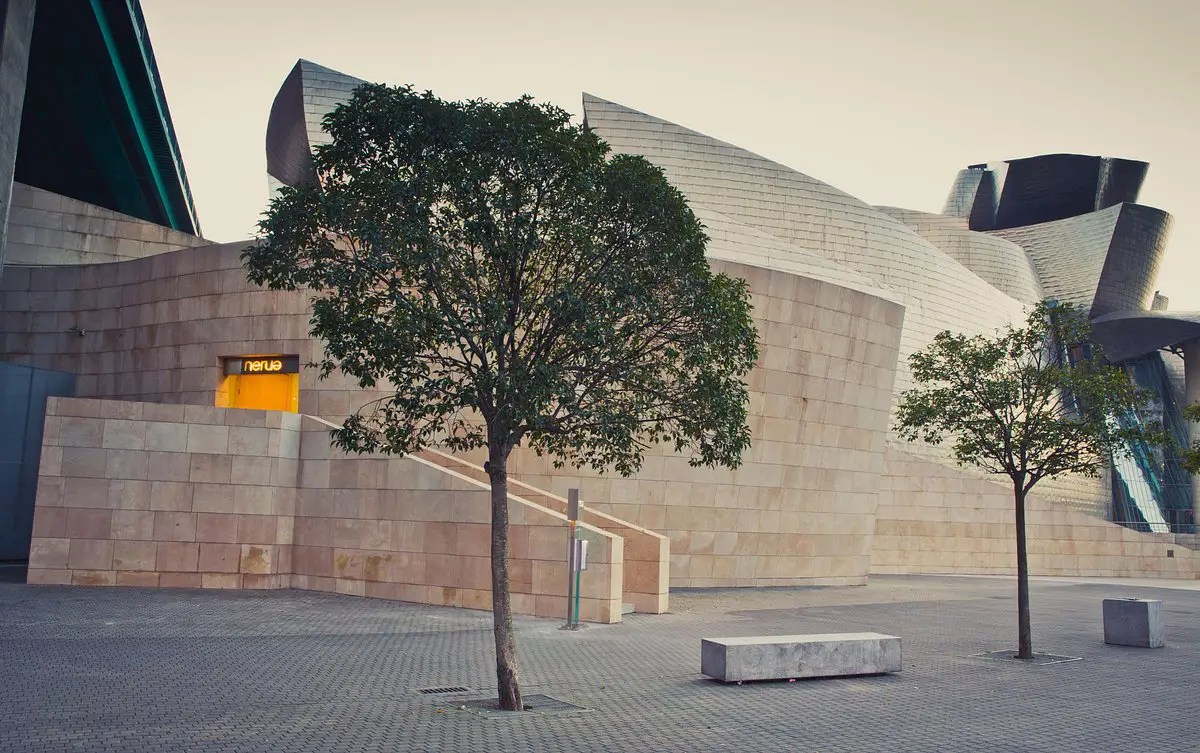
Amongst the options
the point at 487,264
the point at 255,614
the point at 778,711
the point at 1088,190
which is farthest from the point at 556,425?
the point at 1088,190

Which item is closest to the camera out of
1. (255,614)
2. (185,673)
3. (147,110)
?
(185,673)

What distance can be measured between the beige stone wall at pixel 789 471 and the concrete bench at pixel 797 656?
12784 millimetres

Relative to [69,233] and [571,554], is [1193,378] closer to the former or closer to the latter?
[571,554]

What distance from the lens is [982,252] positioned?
204ft

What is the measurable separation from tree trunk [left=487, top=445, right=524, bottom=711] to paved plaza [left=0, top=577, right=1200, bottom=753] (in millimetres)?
543

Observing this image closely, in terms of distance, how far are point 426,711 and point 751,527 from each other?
1920cm

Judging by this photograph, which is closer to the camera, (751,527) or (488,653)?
(488,653)

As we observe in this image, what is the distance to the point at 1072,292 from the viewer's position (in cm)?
6500

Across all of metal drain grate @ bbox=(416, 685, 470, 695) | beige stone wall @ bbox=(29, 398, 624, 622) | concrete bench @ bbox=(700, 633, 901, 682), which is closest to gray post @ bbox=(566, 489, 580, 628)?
beige stone wall @ bbox=(29, 398, 624, 622)

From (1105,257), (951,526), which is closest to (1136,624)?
(951,526)

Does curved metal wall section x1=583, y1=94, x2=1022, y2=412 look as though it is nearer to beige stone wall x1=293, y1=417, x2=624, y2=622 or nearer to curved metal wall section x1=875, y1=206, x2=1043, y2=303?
curved metal wall section x1=875, y1=206, x2=1043, y2=303

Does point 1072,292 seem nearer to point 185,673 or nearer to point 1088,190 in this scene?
point 1088,190

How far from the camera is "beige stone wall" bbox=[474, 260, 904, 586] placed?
1088 inches

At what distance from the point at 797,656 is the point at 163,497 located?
49.7ft
